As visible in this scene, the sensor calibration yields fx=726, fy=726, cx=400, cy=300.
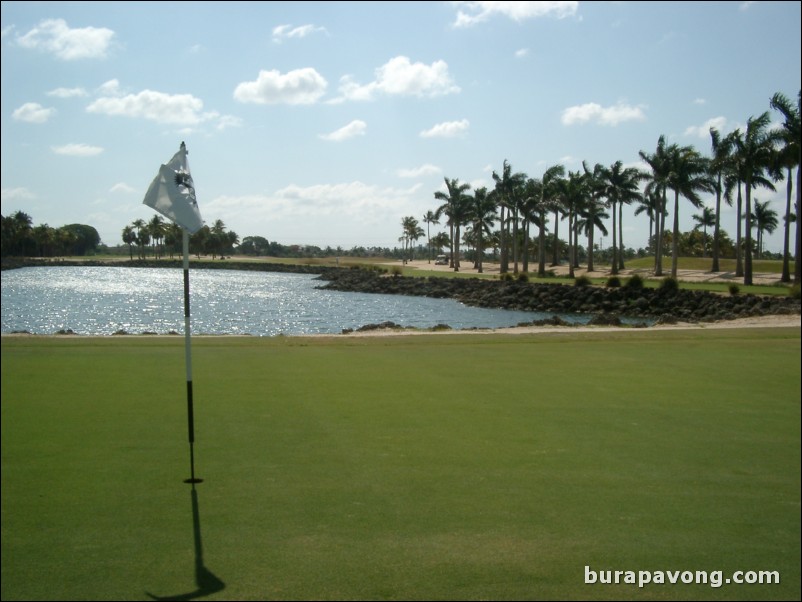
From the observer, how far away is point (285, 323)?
3934 centimetres

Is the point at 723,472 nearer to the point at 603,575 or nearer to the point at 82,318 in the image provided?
the point at 603,575

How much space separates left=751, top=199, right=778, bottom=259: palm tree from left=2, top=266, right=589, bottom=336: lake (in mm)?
47793

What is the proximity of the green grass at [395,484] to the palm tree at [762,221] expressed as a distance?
82065mm

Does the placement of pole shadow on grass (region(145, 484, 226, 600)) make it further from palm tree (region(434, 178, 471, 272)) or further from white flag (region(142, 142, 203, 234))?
palm tree (region(434, 178, 471, 272))

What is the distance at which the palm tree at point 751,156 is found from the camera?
5219 cm

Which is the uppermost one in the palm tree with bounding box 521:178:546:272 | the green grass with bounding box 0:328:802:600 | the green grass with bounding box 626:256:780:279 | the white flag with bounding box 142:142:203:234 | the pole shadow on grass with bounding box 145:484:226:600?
the palm tree with bounding box 521:178:546:272

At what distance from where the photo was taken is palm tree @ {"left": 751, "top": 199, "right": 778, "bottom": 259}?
285 feet

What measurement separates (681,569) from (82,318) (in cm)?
2441

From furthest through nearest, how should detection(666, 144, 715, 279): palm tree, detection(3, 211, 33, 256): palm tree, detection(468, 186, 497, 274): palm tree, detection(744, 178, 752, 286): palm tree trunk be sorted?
1. detection(468, 186, 497, 274): palm tree
2. detection(666, 144, 715, 279): palm tree
3. detection(744, 178, 752, 286): palm tree trunk
4. detection(3, 211, 33, 256): palm tree

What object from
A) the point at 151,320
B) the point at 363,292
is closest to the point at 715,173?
the point at 363,292

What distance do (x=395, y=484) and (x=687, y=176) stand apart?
62978mm

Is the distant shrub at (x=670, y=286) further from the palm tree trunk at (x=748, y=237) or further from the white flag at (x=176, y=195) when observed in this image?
the white flag at (x=176, y=195)

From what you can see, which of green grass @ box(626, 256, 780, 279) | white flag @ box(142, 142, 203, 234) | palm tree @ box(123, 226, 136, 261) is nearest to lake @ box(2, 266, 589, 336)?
palm tree @ box(123, 226, 136, 261)

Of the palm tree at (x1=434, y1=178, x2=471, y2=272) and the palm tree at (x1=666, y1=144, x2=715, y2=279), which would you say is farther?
the palm tree at (x1=434, y1=178, x2=471, y2=272)
